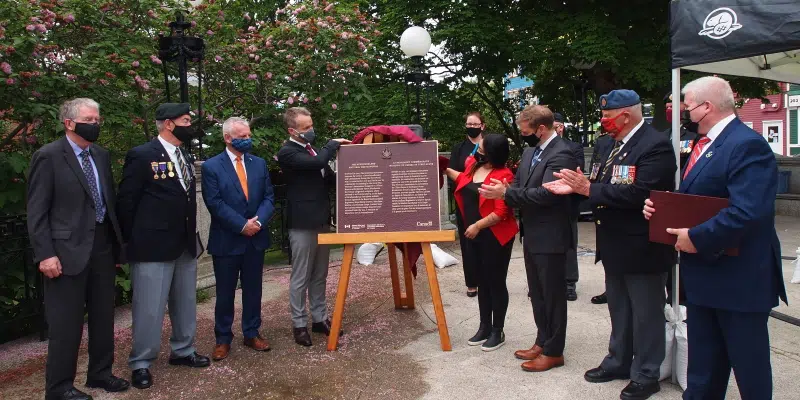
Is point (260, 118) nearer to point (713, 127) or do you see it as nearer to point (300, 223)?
point (300, 223)

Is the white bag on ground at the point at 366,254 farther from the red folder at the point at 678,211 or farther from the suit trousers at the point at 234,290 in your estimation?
the red folder at the point at 678,211

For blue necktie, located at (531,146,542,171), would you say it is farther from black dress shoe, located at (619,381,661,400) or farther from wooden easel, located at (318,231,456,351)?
black dress shoe, located at (619,381,661,400)

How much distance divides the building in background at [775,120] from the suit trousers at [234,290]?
1211 inches

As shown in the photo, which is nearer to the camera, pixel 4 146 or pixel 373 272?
pixel 4 146

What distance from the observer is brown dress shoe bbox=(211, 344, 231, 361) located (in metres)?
4.60

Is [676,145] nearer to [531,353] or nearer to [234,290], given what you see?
[531,353]

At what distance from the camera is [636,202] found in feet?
11.3

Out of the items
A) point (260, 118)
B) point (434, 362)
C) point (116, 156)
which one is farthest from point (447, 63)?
point (434, 362)

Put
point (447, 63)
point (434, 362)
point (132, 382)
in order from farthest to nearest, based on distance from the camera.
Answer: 1. point (447, 63)
2. point (434, 362)
3. point (132, 382)

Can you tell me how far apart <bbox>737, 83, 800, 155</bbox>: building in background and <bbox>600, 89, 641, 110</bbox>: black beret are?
98.7 ft

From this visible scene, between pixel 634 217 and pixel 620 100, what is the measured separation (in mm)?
741

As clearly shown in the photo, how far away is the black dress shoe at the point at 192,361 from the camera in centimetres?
447

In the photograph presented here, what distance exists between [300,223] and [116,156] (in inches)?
104

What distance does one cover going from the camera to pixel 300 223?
16.2ft
